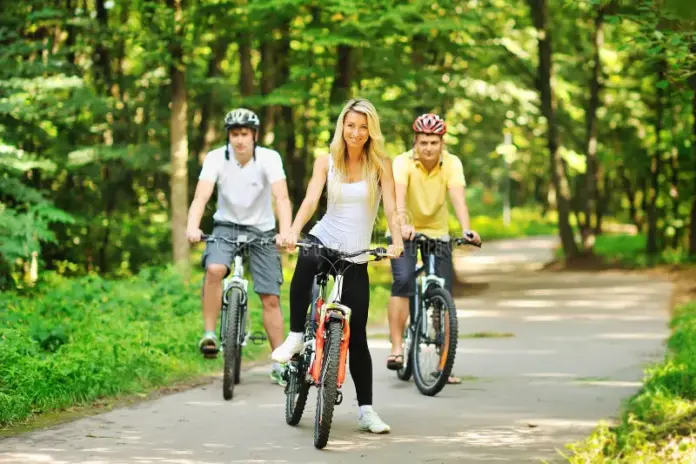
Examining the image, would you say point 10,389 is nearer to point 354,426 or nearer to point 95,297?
point 354,426

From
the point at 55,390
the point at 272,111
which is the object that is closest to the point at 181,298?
the point at 55,390

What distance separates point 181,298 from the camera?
44.6 ft

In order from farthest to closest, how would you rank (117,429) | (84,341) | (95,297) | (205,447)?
(95,297), (84,341), (117,429), (205,447)

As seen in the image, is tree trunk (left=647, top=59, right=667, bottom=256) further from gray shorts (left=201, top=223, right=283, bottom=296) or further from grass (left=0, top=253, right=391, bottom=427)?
gray shorts (left=201, top=223, right=283, bottom=296)

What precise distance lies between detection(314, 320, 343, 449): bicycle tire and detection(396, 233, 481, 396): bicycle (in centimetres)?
217

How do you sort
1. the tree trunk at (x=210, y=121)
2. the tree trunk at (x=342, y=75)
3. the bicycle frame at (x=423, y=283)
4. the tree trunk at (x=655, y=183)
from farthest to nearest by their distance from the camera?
the tree trunk at (x=655, y=183), the tree trunk at (x=210, y=121), the tree trunk at (x=342, y=75), the bicycle frame at (x=423, y=283)

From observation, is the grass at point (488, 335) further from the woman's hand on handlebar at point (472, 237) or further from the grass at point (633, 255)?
the grass at point (633, 255)

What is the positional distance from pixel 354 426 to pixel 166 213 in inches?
548

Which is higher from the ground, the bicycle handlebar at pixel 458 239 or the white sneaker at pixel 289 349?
the bicycle handlebar at pixel 458 239

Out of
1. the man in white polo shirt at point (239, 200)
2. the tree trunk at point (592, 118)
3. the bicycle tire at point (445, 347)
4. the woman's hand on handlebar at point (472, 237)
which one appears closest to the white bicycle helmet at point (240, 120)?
the man in white polo shirt at point (239, 200)

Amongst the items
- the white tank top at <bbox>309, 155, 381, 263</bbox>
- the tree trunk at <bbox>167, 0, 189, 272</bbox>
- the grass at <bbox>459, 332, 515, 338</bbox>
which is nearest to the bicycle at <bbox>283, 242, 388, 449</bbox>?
the white tank top at <bbox>309, 155, 381, 263</bbox>

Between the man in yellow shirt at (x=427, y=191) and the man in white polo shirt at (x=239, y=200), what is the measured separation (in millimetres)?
968

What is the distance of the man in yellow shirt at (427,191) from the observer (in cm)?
973

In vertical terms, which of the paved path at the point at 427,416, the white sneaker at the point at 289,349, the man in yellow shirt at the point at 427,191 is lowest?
the paved path at the point at 427,416
